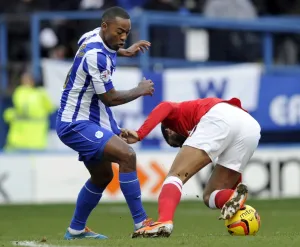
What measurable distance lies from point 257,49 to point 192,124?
33.5 feet

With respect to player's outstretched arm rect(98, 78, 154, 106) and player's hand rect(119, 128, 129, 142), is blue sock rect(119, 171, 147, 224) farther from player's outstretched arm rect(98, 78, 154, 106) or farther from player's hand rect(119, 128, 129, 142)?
player's outstretched arm rect(98, 78, 154, 106)

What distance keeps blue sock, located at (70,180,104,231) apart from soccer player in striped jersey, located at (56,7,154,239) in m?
0.41

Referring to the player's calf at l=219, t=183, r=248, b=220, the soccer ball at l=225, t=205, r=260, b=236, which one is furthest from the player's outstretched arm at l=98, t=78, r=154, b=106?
the soccer ball at l=225, t=205, r=260, b=236

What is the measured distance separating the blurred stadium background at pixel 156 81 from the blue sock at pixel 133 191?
25.0ft

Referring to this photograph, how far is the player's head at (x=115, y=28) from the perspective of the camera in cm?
995

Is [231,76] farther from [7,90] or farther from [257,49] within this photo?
[7,90]

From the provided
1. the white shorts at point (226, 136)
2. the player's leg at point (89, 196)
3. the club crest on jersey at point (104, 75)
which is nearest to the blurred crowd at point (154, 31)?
the player's leg at point (89, 196)

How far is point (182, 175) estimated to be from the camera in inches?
372

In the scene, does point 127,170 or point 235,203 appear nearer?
point 235,203

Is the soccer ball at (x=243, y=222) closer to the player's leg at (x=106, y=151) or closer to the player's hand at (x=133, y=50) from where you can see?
the player's leg at (x=106, y=151)

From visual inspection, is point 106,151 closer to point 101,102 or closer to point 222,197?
point 101,102

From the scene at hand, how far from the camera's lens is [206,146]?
9453mm

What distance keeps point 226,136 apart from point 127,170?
109 centimetres

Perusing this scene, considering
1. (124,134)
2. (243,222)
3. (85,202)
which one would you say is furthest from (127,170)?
(243,222)
